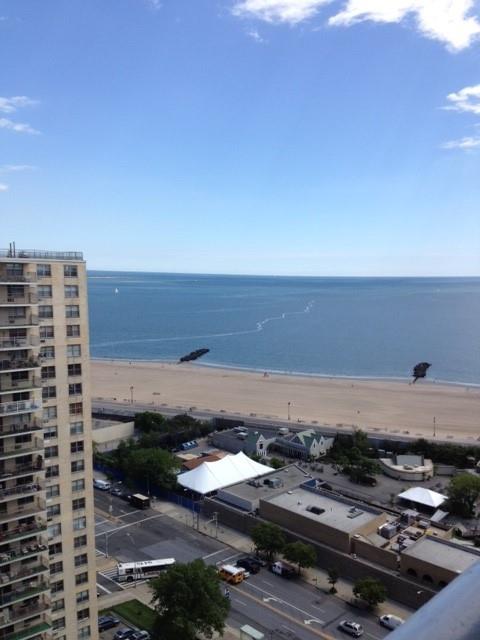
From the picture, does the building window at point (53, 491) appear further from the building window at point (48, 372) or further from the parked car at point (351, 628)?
the parked car at point (351, 628)

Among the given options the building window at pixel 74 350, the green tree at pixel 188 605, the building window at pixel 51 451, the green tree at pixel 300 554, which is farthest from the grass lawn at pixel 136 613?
the building window at pixel 74 350

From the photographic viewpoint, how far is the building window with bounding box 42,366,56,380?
24250mm

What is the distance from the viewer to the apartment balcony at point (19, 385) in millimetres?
22578

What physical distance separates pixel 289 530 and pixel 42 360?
2303cm

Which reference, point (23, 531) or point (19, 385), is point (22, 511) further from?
point (19, 385)

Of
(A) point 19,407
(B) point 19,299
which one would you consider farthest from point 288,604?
(B) point 19,299

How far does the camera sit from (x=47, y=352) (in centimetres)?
2430

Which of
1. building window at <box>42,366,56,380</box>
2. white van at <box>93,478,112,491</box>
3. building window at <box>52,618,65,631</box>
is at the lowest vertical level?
white van at <box>93,478,112,491</box>

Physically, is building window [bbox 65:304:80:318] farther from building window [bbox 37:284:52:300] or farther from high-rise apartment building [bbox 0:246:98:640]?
building window [bbox 37:284:52:300]

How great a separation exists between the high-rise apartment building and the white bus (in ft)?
24.7

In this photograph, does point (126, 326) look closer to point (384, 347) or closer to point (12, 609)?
point (384, 347)

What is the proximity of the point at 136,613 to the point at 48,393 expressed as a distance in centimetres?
1456

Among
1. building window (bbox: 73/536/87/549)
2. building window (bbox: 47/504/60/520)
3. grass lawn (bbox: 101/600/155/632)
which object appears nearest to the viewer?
building window (bbox: 47/504/60/520)

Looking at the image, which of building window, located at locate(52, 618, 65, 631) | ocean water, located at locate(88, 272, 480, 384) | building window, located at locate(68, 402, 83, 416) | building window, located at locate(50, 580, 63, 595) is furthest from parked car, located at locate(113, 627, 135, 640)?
ocean water, located at locate(88, 272, 480, 384)
